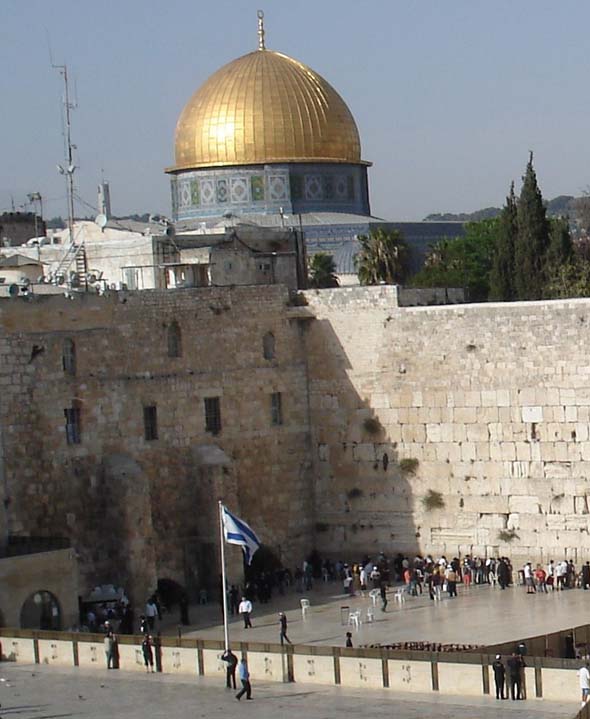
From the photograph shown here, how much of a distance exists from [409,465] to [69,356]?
694cm

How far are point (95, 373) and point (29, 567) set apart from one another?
192 inches

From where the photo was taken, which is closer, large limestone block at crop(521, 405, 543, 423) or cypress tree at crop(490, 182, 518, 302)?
large limestone block at crop(521, 405, 543, 423)

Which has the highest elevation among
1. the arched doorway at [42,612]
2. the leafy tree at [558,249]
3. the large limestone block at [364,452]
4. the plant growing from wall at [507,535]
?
the leafy tree at [558,249]

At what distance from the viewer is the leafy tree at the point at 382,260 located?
1998 inches

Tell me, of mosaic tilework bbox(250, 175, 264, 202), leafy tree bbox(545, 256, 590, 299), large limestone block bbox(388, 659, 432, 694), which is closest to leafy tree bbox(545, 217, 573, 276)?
leafy tree bbox(545, 256, 590, 299)

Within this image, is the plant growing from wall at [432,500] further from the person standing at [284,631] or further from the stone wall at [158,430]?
the person standing at [284,631]

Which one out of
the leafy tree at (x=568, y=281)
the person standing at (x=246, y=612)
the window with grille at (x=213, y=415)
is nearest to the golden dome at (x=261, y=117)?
the leafy tree at (x=568, y=281)

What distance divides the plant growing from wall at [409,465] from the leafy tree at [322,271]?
1321 centimetres

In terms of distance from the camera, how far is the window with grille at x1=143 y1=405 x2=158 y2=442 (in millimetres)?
36312

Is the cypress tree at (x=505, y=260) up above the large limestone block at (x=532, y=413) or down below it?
above

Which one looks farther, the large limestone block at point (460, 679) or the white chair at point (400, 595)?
the white chair at point (400, 595)

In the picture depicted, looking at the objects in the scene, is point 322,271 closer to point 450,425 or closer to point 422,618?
point 450,425

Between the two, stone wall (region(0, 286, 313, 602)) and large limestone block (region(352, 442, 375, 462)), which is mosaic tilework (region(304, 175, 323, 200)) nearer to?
stone wall (region(0, 286, 313, 602))

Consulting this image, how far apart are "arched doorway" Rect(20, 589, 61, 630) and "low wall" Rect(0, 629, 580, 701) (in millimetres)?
2173
